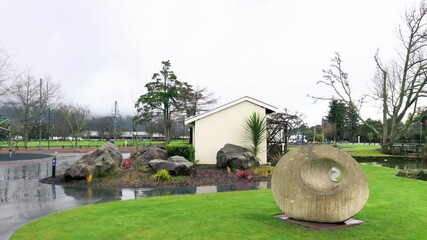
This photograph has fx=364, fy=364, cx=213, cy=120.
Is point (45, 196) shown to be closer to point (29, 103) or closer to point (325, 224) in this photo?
point (325, 224)

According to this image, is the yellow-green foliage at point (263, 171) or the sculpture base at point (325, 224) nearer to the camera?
the sculpture base at point (325, 224)

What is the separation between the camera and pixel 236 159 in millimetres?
19578

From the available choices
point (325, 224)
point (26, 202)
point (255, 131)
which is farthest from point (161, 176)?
point (325, 224)

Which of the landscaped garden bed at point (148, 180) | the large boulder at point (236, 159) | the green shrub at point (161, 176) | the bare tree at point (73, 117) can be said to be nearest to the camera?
the landscaped garden bed at point (148, 180)

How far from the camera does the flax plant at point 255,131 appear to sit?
2211 cm

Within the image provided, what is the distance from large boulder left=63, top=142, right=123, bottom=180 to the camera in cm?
1611

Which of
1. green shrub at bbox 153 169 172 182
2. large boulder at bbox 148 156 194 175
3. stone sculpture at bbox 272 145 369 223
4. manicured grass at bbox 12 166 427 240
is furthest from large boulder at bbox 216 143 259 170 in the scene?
stone sculpture at bbox 272 145 369 223

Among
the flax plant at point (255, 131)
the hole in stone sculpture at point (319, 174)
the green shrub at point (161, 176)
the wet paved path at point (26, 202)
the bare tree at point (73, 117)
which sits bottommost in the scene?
the wet paved path at point (26, 202)

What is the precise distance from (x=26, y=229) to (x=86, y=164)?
28.9 ft

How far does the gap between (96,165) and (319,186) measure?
11.5 m

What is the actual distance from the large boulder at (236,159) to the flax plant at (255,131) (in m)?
1.90

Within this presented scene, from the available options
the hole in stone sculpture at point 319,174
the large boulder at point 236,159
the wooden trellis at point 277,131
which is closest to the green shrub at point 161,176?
the large boulder at point 236,159

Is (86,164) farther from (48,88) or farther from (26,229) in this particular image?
(48,88)

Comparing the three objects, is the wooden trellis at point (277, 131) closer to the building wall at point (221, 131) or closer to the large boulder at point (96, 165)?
the building wall at point (221, 131)
